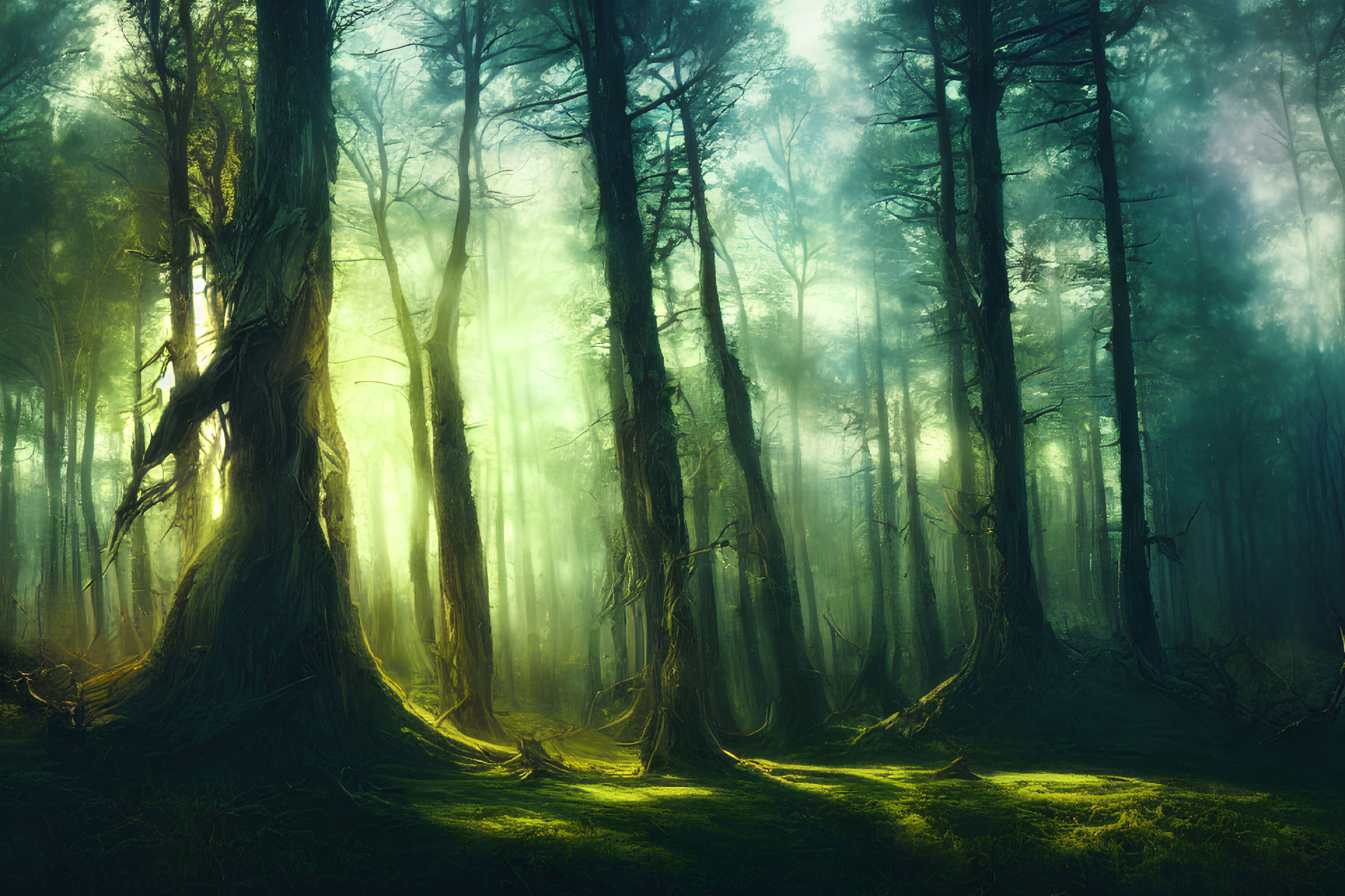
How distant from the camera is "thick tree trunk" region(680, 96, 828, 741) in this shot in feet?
38.8

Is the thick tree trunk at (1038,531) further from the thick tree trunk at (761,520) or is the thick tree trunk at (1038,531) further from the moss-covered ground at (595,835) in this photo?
the moss-covered ground at (595,835)

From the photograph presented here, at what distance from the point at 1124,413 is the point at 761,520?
20.4 feet

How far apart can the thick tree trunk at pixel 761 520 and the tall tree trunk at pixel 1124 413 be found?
4884 millimetres

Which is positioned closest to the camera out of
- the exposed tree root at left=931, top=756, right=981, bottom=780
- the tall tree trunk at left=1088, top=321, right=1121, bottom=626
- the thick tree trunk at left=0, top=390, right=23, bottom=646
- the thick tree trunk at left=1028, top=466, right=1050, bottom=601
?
the exposed tree root at left=931, top=756, right=981, bottom=780

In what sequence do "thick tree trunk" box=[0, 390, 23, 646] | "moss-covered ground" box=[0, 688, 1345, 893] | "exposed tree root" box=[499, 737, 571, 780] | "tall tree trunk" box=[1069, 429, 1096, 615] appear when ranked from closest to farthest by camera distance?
"moss-covered ground" box=[0, 688, 1345, 893] → "exposed tree root" box=[499, 737, 571, 780] → "thick tree trunk" box=[0, 390, 23, 646] → "tall tree trunk" box=[1069, 429, 1096, 615]

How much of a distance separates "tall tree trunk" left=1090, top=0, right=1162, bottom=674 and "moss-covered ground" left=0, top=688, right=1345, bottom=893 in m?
4.38

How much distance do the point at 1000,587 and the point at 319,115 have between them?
1031 centimetres

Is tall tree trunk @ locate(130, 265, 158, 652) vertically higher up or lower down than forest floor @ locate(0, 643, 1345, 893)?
higher up

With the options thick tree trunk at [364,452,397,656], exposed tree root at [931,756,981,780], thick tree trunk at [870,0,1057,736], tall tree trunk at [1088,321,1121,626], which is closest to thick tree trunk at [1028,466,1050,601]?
tall tree trunk at [1088,321,1121,626]

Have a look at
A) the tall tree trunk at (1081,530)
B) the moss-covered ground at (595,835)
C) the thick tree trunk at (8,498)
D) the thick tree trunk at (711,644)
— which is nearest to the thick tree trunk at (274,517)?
the moss-covered ground at (595,835)

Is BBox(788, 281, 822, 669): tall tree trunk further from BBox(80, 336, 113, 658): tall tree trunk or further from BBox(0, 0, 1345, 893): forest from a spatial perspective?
BBox(80, 336, 113, 658): tall tree trunk

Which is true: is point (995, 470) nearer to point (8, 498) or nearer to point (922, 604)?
point (922, 604)

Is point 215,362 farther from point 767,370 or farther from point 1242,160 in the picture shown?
point 1242,160

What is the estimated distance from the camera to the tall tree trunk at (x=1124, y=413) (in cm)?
1128
